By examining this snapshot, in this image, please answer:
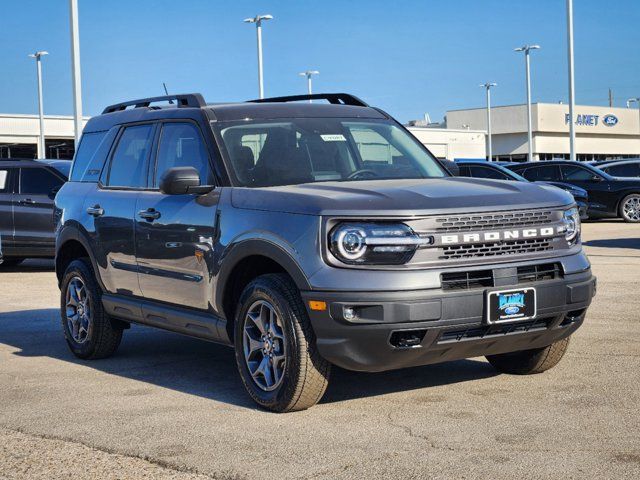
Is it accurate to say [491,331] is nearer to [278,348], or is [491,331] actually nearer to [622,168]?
[278,348]

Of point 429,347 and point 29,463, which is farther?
point 429,347

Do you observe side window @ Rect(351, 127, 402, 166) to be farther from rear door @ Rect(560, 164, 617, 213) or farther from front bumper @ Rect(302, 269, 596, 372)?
rear door @ Rect(560, 164, 617, 213)

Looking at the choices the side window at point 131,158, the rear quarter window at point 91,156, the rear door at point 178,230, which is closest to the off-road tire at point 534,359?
the rear door at point 178,230

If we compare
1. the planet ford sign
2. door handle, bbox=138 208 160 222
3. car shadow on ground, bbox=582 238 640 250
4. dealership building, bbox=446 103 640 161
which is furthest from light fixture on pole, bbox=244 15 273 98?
the planet ford sign

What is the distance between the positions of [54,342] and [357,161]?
3.64 m

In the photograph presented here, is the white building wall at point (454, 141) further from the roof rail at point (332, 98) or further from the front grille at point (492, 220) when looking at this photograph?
the front grille at point (492, 220)

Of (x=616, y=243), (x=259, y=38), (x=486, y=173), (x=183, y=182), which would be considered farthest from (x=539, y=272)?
(x=259, y=38)

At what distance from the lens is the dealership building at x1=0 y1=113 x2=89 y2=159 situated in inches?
2094

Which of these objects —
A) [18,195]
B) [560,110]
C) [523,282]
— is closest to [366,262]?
[523,282]

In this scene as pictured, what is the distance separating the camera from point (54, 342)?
30.2 feet

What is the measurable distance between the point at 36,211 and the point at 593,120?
72677 millimetres

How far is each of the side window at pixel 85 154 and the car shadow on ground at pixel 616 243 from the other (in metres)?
10.8

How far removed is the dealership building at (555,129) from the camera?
260 feet

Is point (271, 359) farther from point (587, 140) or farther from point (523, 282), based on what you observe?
point (587, 140)
